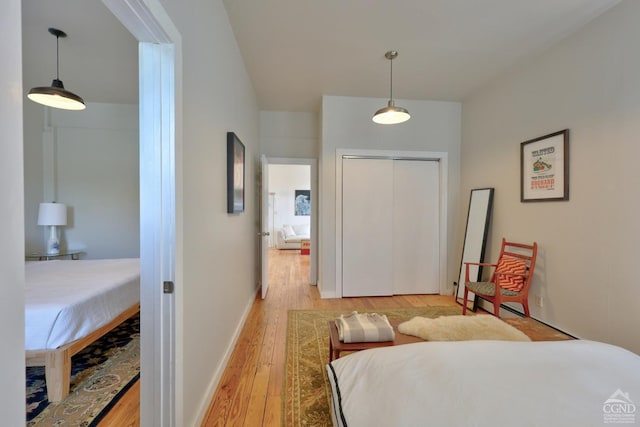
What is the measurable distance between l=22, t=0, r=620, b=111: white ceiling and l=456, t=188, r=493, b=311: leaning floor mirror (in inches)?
54.7

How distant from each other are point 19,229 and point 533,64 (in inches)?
147

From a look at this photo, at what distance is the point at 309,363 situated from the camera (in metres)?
1.98

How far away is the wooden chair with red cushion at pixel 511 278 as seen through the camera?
2428 millimetres

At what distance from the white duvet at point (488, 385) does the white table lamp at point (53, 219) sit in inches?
153

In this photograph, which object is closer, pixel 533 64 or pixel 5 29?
pixel 5 29

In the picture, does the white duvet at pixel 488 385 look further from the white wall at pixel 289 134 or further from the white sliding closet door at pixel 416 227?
the white wall at pixel 289 134

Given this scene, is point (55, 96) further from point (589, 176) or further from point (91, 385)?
point (589, 176)

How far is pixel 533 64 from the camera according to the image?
8.29 ft

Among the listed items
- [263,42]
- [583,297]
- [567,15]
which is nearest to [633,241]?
[583,297]

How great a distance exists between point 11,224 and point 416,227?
3654 millimetres

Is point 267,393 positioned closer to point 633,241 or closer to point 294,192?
point 633,241

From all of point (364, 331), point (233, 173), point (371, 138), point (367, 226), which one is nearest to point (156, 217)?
point (233, 173)

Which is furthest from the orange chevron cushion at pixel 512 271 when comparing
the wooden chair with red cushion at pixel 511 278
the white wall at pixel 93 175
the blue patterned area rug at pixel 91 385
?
the white wall at pixel 93 175

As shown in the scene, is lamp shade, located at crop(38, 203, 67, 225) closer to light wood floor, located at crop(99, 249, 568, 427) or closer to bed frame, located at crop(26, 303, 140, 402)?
bed frame, located at crop(26, 303, 140, 402)
